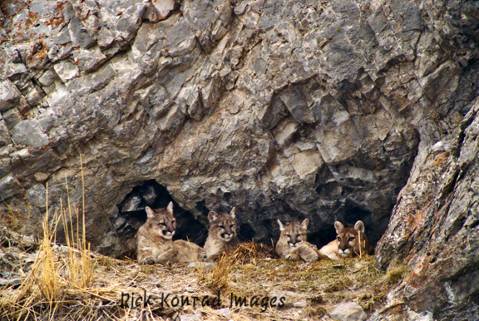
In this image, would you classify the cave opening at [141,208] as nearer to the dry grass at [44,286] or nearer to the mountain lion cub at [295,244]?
the mountain lion cub at [295,244]

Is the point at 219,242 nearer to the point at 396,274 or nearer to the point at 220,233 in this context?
the point at 220,233

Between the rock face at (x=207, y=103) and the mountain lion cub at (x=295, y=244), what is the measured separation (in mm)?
477

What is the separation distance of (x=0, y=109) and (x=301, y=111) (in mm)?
4193

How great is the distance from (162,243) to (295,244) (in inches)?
78.3

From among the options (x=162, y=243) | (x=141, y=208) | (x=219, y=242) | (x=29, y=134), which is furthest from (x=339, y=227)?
(x=29, y=134)

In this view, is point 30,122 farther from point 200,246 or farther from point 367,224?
point 367,224

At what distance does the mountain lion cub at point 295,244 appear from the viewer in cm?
1259

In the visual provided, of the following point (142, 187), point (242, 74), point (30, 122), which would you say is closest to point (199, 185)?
point (142, 187)

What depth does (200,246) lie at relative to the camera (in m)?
14.5

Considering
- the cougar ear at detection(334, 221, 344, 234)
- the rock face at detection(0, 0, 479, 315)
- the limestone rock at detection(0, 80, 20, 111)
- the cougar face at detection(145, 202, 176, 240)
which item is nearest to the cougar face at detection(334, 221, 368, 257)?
the cougar ear at detection(334, 221, 344, 234)

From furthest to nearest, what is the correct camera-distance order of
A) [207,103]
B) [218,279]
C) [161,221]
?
1. [161,221]
2. [207,103]
3. [218,279]

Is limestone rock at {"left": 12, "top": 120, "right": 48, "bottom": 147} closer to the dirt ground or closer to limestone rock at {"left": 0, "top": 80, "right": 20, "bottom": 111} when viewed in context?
limestone rock at {"left": 0, "top": 80, "right": 20, "bottom": 111}

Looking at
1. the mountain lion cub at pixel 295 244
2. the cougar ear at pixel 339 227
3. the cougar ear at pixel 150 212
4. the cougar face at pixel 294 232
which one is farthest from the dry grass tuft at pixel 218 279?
the cougar ear at pixel 339 227

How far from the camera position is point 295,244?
1298 centimetres
